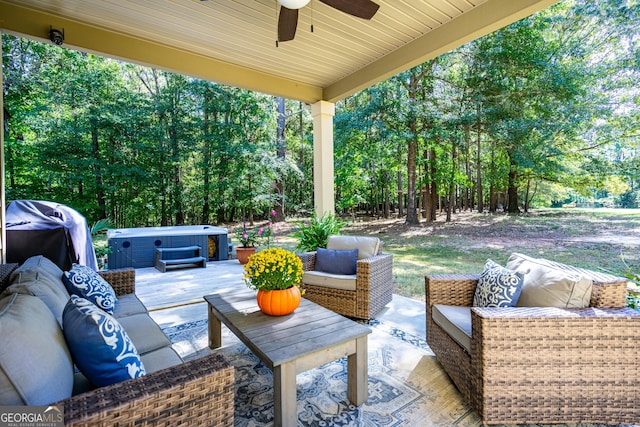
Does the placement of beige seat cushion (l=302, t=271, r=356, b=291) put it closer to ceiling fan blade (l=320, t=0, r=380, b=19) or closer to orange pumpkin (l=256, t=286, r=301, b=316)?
orange pumpkin (l=256, t=286, r=301, b=316)

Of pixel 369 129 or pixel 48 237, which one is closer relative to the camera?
pixel 48 237

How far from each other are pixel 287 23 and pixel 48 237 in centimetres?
363

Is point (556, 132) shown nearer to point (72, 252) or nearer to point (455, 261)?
point (455, 261)

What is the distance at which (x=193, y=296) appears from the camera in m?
4.04

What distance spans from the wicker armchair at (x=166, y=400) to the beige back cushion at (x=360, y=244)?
8.06ft

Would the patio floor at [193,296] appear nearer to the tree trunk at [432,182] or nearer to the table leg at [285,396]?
the table leg at [285,396]

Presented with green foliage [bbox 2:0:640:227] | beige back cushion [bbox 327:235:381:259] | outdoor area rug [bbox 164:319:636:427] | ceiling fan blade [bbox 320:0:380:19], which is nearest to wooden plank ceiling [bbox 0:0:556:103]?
ceiling fan blade [bbox 320:0:380:19]

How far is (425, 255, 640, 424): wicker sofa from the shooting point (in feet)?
5.25

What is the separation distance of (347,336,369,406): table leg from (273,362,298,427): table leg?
0.43m

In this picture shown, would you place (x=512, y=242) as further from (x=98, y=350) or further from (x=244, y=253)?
(x=98, y=350)

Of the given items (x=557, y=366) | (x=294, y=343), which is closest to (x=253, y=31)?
(x=294, y=343)

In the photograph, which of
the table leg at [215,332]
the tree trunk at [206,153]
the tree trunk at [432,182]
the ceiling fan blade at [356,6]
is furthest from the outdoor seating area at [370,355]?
the tree trunk at [206,153]

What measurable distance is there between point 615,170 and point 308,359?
7.46 meters

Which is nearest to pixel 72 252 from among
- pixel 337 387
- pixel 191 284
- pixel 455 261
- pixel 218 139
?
pixel 191 284
